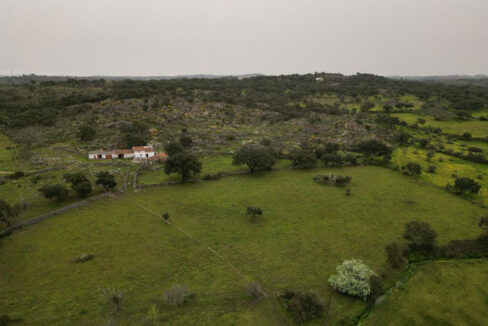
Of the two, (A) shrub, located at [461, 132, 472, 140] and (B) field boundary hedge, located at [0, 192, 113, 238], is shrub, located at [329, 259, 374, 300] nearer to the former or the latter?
(B) field boundary hedge, located at [0, 192, 113, 238]

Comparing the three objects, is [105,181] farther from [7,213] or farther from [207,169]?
[207,169]

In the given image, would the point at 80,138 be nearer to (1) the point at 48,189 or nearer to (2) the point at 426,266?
(1) the point at 48,189

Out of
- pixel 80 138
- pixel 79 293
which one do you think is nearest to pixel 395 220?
pixel 79 293

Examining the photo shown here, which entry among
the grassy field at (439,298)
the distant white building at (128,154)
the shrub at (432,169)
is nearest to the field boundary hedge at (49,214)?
the distant white building at (128,154)

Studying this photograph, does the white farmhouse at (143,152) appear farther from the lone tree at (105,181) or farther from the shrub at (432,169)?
the shrub at (432,169)

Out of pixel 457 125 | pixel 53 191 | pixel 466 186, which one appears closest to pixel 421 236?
pixel 466 186
